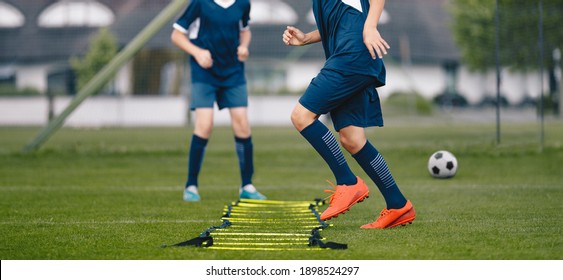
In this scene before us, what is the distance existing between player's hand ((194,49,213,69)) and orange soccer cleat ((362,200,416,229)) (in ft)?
9.15

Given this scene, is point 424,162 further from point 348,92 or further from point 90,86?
point 348,92

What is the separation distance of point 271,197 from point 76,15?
20754 millimetres

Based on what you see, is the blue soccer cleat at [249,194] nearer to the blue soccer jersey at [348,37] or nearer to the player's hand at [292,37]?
the player's hand at [292,37]

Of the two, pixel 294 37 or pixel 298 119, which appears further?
pixel 294 37

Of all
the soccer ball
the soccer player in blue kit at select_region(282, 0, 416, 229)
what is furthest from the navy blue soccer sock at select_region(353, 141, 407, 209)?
the soccer ball

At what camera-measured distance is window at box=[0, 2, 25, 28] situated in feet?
97.6

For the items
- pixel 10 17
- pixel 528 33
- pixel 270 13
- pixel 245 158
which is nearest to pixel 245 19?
pixel 245 158

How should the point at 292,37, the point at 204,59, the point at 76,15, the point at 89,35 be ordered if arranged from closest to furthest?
the point at 292,37, the point at 204,59, the point at 76,15, the point at 89,35

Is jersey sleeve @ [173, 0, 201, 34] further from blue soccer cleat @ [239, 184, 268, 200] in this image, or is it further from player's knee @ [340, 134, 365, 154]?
player's knee @ [340, 134, 365, 154]

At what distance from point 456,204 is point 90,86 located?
7.02 metres

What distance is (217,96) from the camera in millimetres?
8516

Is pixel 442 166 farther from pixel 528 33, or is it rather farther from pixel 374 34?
pixel 528 33

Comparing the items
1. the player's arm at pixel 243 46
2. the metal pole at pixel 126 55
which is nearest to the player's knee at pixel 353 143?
the player's arm at pixel 243 46

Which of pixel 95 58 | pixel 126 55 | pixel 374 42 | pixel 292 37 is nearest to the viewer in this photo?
pixel 374 42
